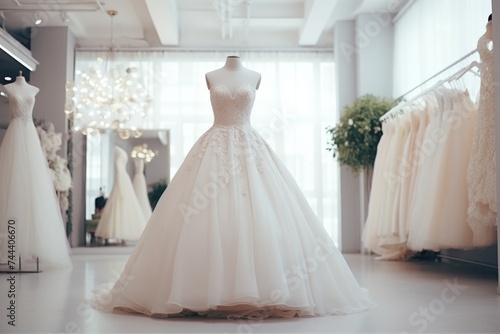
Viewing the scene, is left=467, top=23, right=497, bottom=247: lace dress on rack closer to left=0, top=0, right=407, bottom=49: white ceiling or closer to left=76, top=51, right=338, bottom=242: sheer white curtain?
left=0, top=0, right=407, bottom=49: white ceiling

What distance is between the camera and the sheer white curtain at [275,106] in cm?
973

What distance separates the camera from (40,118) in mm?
9070

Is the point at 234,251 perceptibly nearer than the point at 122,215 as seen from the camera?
Yes

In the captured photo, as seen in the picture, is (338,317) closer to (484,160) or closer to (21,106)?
(484,160)

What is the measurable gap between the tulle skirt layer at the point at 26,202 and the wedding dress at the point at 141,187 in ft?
9.97

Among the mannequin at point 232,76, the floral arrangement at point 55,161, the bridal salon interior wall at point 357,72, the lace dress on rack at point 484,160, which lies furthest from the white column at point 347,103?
the mannequin at point 232,76

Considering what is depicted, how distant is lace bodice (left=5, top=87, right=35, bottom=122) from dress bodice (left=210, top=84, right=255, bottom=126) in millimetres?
2885

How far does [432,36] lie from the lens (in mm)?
7402

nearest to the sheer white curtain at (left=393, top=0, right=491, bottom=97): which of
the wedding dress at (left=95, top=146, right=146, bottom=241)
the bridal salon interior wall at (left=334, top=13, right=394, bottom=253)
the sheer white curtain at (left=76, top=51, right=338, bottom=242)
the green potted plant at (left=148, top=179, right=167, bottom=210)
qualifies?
the bridal salon interior wall at (left=334, top=13, right=394, bottom=253)

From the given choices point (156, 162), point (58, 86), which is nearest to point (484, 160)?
point (156, 162)

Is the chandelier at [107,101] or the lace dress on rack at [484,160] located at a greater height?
the chandelier at [107,101]

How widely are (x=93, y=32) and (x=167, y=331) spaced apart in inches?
297

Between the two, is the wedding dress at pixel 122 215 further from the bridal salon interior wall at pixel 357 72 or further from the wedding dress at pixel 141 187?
the bridal salon interior wall at pixel 357 72

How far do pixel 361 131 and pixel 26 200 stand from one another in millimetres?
4224
